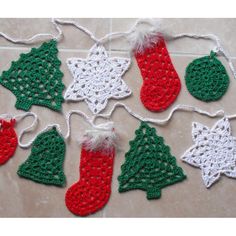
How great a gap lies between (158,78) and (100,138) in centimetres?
26

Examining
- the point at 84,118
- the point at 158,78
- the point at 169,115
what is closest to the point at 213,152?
the point at 169,115

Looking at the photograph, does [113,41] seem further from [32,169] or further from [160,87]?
[32,169]

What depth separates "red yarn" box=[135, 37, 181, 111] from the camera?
1132mm

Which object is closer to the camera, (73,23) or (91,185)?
(91,185)

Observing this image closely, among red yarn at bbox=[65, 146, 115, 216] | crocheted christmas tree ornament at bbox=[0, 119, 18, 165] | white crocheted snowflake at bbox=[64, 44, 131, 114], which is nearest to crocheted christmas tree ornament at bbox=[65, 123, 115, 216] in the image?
red yarn at bbox=[65, 146, 115, 216]

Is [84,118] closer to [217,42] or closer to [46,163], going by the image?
[46,163]

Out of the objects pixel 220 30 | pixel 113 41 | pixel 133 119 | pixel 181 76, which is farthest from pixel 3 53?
pixel 220 30

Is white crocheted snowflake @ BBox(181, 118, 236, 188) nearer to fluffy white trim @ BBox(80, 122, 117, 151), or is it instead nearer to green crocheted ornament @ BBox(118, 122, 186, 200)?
green crocheted ornament @ BBox(118, 122, 186, 200)

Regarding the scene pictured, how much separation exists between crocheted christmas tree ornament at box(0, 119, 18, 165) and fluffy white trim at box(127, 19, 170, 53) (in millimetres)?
438

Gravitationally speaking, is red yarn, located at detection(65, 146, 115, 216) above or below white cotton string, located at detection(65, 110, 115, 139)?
below

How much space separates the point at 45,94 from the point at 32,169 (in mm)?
227

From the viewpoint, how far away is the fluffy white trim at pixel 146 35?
45.3 inches

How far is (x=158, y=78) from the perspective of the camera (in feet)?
3.75

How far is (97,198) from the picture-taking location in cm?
107
